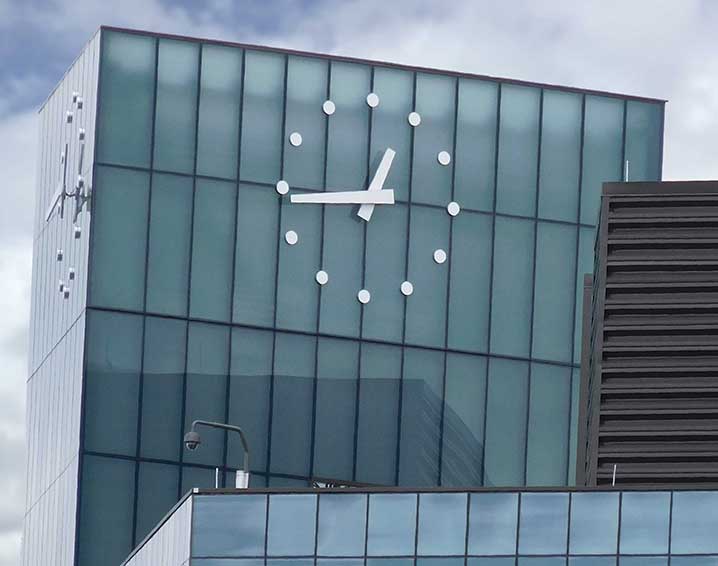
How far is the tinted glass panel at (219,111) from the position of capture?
3273 inches

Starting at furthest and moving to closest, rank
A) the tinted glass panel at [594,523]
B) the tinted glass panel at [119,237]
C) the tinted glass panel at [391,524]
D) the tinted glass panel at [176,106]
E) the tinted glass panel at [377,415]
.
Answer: the tinted glass panel at [377,415] → the tinted glass panel at [176,106] → the tinted glass panel at [119,237] → the tinted glass panel at [391,524] → the tinted glass panel at [594,523]

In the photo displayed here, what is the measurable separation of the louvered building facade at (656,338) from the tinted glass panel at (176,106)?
781 inches

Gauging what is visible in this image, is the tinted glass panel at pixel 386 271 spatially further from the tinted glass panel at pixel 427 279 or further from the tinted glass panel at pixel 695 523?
the tinted glass panel at pixel 695 523

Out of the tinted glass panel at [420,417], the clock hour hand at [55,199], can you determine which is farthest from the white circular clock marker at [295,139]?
the clock hour hand at [55,199]

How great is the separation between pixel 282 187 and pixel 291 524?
85.4ft

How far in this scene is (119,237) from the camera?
3228 inches

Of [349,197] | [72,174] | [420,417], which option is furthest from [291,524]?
[72,174]

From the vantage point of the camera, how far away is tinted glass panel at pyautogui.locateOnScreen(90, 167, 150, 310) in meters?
81.4

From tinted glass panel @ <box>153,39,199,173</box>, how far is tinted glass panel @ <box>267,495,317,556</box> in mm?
25330

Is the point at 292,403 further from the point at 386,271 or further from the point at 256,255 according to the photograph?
the point at 386,271

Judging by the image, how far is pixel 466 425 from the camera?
3327 inches

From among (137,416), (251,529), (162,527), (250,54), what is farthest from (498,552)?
(250,54)

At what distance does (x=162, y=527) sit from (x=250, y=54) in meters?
25.4

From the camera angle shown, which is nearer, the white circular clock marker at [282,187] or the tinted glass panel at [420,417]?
the tinted glass panel at [420,417]
